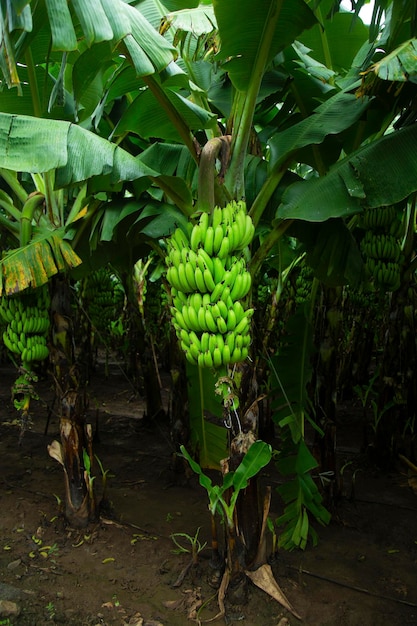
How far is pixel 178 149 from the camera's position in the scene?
2.88 meters

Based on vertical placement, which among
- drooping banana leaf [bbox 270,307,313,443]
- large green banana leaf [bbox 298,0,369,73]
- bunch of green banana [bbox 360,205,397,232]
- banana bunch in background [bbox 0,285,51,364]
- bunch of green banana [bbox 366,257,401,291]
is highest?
large green banana leaf [bbox 298,0,369,73]

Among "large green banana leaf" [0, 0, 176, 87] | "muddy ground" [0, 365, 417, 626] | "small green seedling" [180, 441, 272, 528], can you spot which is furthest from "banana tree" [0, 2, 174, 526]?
"small green seedling" [180, 441, 272, 528]

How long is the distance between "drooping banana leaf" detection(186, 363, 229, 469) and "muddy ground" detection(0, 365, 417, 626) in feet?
1.32

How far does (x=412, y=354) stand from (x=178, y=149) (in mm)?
2791

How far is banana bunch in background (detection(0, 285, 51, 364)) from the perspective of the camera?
3.21 metres

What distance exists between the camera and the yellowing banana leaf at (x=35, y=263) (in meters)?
2.59

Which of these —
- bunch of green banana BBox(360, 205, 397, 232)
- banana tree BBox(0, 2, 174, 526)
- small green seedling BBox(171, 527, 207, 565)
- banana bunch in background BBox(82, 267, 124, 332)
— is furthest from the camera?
banana bunch in background BBox(82, 267, 124, 332)

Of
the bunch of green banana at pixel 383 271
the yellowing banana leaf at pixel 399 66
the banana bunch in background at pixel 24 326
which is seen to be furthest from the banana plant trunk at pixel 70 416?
the yellowing banana leaf at pixel 399 66

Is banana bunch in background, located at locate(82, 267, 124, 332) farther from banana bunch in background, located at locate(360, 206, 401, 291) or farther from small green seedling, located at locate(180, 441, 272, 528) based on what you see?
small green seedling, located at locate(180, 441, 272, 528)

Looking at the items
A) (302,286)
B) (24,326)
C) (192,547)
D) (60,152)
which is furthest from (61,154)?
(302,286)

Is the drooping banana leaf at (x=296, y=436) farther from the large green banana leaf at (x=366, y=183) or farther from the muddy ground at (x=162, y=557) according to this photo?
the large green banana leaf at (x=366, y=183)

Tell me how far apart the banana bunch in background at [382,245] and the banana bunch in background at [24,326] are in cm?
215

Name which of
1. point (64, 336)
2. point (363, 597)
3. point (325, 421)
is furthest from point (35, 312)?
point (363, 597)

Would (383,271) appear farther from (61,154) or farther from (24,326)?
(24,326)
